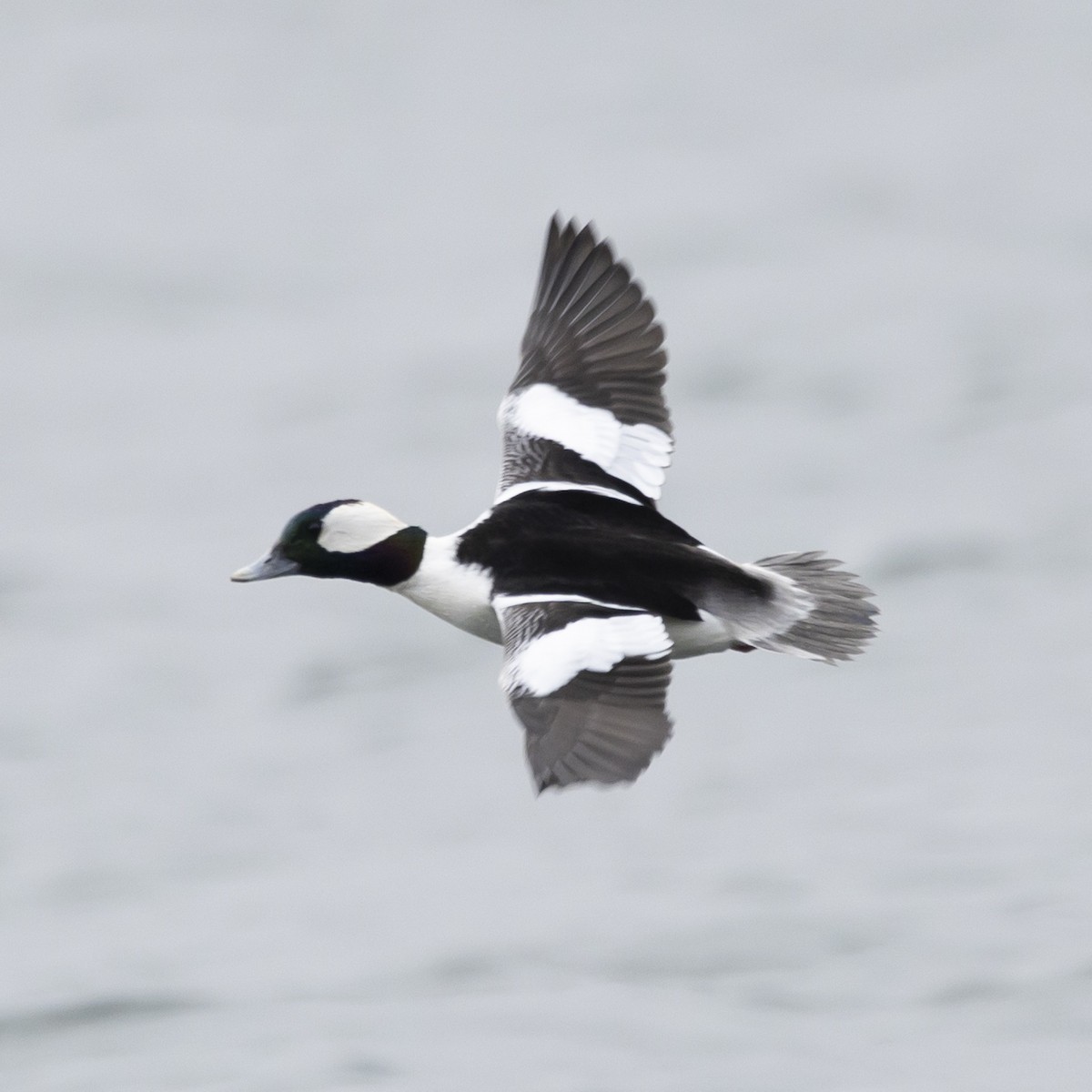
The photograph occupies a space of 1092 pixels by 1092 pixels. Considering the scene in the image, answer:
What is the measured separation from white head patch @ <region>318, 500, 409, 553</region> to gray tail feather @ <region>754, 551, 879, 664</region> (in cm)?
124

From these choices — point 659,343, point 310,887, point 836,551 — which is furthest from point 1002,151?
point 659,343

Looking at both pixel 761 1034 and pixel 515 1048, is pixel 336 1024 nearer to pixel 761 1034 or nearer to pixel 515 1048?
pixel 515 1048

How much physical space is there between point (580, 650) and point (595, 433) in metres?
1.61

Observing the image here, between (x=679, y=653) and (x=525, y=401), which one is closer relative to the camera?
(x=679, y=653)

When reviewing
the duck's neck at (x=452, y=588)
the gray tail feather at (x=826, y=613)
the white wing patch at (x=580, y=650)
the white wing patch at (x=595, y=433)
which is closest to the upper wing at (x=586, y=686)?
the white wing patch at (x=580, y=650)

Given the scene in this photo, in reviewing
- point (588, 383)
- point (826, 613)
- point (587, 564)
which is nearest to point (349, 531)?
point (587, 564)

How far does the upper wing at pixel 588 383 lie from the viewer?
8.82 meters

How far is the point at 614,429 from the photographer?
8953 mm

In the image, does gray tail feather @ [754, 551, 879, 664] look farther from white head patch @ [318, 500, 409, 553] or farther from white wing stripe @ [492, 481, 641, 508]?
white head patch @ [318, 500, 409, 553]

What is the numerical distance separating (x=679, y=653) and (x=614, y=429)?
40.1 inches

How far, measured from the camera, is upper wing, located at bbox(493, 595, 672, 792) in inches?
277

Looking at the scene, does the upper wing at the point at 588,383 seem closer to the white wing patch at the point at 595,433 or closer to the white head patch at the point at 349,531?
the white wing patch at the point at 595,433

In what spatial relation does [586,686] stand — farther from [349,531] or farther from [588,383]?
[588,383]

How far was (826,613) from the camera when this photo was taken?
28.1ft
